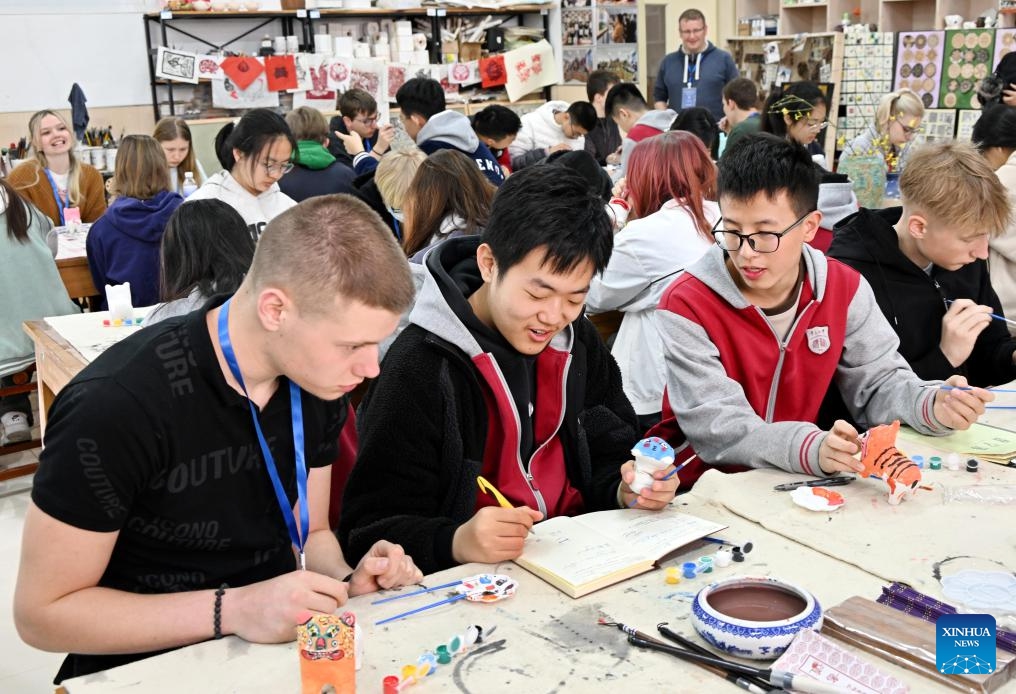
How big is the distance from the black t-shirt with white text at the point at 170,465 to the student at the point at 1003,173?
107 inches

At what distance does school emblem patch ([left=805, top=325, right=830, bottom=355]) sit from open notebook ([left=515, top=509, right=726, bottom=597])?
0.69 metres

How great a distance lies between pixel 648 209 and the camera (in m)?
3.59

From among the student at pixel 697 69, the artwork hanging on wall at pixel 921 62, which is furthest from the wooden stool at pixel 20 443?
the artwork hanging on wall at pixel 921 62

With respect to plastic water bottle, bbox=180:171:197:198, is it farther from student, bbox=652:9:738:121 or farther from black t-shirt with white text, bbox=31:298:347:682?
black t-shirt with white text, bbox=31:298:347:682

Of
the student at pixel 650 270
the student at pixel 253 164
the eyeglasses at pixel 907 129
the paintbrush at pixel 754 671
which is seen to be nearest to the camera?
the paintbrush at pixel 754 671

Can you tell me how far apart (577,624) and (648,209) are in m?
2.40

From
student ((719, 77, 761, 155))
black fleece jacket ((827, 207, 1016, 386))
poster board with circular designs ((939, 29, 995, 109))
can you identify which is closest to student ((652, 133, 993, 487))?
black fleece jacket ((827, 207, 1016, 386))

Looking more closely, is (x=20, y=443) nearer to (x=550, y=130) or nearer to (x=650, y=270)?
(x=650, y=270)

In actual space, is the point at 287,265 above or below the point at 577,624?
above

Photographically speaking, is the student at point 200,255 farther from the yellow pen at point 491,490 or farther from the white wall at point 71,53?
the white wall at point 71,53

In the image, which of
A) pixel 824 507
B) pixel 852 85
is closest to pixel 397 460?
pixel 824 507

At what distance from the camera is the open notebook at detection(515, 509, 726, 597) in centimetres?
152

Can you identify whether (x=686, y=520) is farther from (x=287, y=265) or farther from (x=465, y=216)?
(x=465, y=216)

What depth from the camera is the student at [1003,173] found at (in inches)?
141
